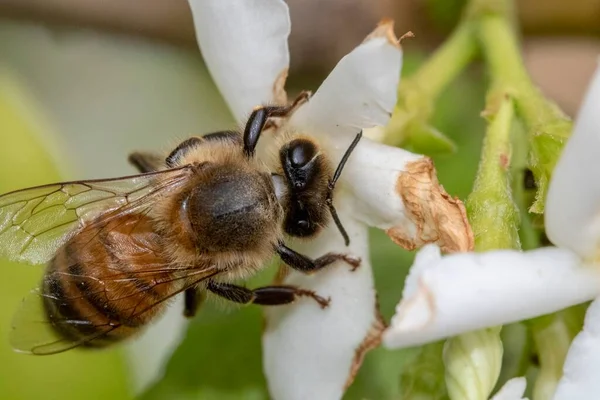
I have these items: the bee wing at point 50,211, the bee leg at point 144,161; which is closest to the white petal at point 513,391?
the bee wing at point 50,211

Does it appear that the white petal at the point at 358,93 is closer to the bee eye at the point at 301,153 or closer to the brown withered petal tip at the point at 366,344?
the bee eye at the point at 301,153

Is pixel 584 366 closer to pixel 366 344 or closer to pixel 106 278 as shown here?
pixel 366 344

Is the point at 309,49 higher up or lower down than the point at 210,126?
higher up

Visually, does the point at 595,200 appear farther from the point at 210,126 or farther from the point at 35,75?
the point at 35,75

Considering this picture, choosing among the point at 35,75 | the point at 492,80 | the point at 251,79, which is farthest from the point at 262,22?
the point at 35,75

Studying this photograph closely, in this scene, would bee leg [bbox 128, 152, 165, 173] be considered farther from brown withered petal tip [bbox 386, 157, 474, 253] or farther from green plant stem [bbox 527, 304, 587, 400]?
green plant stem [bbox 527, 304, 587, 400]
